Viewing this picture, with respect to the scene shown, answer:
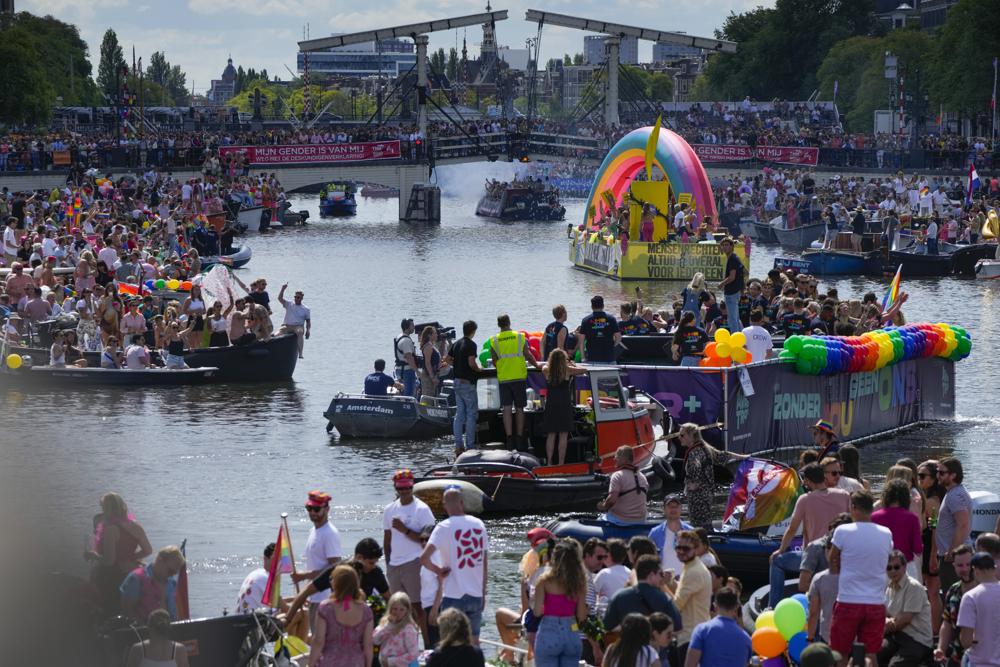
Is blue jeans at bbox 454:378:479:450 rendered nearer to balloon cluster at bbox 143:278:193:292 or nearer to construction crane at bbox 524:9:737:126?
balloon cluster at bbox 143:278:193:292

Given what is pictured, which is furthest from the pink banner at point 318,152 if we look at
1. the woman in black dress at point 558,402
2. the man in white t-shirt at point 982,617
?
the man in white t-shirt at point 982,617

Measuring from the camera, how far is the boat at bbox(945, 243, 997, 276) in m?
48.4

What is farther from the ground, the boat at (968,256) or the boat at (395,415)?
the boat at (968,256)

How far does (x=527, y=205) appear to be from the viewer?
78188mm

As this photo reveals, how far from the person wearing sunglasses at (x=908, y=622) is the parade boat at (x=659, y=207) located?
31952 mm

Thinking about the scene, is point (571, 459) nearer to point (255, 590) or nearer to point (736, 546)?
point (736, 546)

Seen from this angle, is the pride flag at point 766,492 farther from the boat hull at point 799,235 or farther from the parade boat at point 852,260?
the boat hull at point 799,235

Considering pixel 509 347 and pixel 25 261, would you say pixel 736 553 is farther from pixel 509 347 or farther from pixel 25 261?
pixel 25 261

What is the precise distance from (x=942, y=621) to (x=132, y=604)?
585cm

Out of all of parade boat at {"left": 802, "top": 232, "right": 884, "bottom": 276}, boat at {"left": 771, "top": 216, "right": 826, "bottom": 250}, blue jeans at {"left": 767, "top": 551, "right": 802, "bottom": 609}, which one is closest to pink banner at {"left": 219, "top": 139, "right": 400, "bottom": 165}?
boat at {"left": 771, "top": 216, "right": 826, "bottom": 250}

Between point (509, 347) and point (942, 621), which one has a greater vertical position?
point (509, 347)

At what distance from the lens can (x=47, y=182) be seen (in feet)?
205

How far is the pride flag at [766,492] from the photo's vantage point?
52.4 ft

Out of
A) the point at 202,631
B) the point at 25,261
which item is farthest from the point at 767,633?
the point at 25,261
